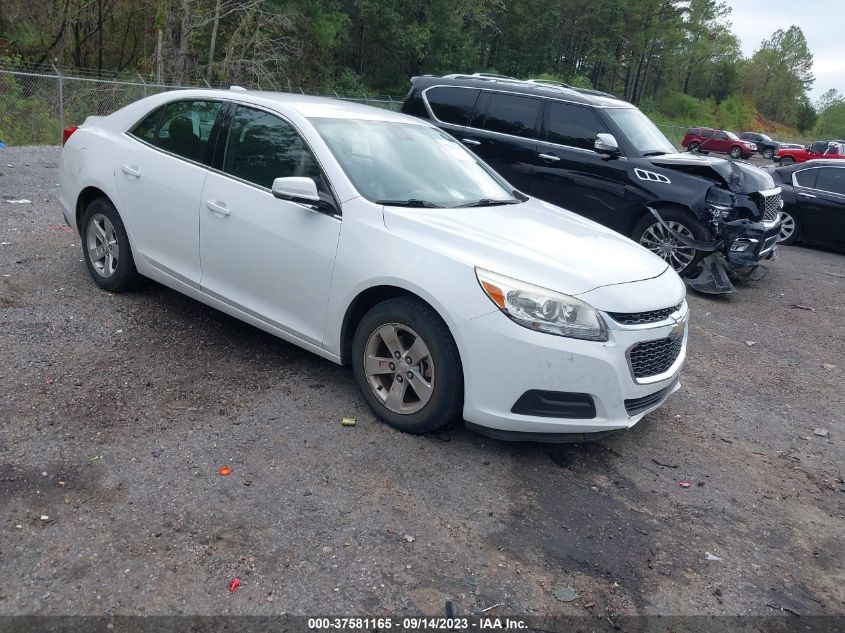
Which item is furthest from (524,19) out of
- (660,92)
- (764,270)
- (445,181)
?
(445,181)

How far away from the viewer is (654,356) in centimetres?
402

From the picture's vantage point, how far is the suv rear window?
9336 mm

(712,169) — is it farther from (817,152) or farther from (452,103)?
(817,152)

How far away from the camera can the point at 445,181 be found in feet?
15.9

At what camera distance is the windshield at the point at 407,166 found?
14.5ft

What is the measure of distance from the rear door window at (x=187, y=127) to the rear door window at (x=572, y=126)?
490 centimetres

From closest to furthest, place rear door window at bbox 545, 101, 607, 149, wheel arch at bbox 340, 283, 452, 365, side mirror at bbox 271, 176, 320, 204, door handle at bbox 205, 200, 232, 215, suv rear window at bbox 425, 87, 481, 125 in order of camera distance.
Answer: wheel arch at bbox 340, 283, 452, 365 → side mirror at bbox 271, 176, 320, 204 → door handle at bbox 205, 200, 232, 215 → rear door window at bbox 545, 101, 607, 149 → suv rear window at bbox 425, 87, 481, 125

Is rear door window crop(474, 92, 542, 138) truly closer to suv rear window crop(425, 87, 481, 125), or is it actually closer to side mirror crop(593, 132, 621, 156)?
suv rear window crop(425, 87, 481, 125)

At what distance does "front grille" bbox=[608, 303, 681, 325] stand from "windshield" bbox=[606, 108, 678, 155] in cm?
506

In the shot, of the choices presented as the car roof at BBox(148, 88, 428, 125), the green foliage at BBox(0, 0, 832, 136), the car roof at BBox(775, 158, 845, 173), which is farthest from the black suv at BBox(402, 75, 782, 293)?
the green foliage at BBox(0, 0, 832, 136)

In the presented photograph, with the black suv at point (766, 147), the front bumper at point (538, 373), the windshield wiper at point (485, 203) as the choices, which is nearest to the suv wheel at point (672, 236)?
the windshield wiper at point (485, 203)

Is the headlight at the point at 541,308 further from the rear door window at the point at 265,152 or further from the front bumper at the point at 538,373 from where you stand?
the rear door window at the point at 265,152

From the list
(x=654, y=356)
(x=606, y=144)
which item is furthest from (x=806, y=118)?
(x=654, y=356)

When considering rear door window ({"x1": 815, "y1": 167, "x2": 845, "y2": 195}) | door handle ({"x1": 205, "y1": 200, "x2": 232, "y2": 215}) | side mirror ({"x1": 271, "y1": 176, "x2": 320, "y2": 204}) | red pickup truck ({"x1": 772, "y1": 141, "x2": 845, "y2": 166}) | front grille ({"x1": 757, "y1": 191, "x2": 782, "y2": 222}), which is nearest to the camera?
side mirror ({"x1": 271, "y1": 176, "x2": 320, "y2": 204})
